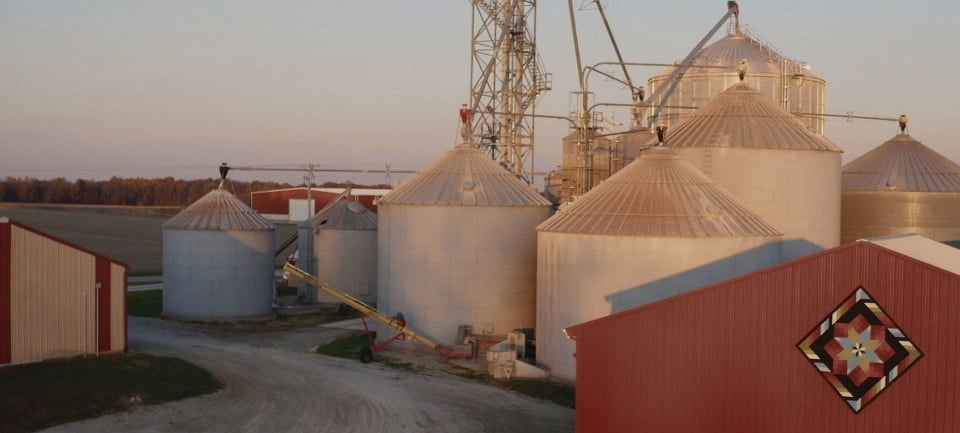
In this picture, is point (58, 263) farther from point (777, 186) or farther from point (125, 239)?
point (125, 239)

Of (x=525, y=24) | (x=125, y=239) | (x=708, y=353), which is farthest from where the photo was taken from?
(x=125, y=239)

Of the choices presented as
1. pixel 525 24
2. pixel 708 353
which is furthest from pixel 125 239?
pixel 708 353

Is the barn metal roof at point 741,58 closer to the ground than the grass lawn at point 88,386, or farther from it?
farther from it

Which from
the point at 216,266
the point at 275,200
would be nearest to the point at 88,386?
the point at 216,266

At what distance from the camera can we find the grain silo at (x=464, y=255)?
148 feet

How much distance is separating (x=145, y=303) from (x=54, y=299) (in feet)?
74.3

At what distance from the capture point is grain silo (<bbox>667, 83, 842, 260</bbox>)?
4434 cm

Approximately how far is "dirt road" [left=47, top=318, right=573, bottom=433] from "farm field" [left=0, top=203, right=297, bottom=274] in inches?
1912

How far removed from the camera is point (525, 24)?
6159 cm

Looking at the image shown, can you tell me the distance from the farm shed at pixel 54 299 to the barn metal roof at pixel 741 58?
34.4 meters

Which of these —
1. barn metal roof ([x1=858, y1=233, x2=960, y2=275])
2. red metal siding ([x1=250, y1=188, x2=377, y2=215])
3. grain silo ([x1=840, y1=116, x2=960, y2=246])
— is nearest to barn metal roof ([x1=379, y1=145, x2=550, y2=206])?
grain silo ([x1=840, y1=116, x2=960, y2=246])

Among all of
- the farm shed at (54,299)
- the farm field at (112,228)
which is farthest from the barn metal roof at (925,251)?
the farm field at (112,228)

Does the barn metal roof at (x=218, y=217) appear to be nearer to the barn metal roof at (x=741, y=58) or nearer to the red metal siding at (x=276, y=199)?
the barn metal roof at (x=741, y=58)

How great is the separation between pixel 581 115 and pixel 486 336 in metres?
12.6
